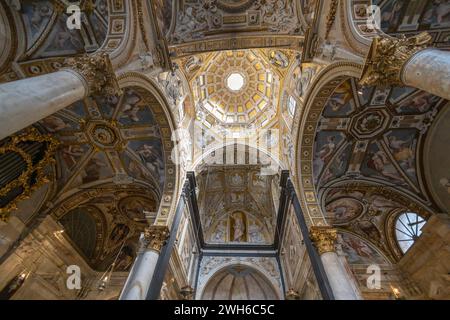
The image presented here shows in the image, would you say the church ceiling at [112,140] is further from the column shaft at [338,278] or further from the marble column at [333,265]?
the column shaft at [338,278]

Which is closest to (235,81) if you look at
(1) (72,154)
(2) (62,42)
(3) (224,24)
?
(3) (224,24)

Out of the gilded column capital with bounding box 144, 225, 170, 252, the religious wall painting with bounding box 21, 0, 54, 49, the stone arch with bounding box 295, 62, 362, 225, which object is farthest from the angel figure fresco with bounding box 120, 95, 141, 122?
the stone arch with bounding box 295, 62, 362, 225

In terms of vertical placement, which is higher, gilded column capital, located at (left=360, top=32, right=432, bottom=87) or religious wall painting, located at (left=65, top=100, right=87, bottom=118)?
religious wall painting, located at (left=65, top=100, right=87, bottom=118)

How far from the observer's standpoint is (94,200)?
11930 millimetres

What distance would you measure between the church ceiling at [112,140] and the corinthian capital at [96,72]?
113 inches

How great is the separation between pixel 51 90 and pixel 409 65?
21.1ft

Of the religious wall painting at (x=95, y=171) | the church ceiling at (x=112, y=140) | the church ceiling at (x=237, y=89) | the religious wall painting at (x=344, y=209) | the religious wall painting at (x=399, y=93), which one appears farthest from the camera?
the church ceiling at (x=237, y=89)

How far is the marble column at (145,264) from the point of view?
638 centimetres

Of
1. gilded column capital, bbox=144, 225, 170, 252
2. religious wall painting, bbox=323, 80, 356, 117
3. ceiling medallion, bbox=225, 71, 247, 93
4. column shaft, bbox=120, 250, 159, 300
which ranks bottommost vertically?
column shaft, bbox=120, 250, 159, 300

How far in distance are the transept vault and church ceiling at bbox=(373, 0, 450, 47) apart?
5 cm

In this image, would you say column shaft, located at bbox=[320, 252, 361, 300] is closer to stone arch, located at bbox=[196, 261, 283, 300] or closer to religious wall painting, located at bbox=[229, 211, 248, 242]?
stone arch, located at bbox=[196, 261, 283, 300]

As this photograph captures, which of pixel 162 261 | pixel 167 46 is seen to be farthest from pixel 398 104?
pixel 162 261

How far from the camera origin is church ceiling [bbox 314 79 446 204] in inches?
327

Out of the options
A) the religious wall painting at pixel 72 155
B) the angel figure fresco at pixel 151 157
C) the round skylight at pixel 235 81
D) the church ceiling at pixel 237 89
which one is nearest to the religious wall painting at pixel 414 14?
the church ceiling at pixel 237 89
